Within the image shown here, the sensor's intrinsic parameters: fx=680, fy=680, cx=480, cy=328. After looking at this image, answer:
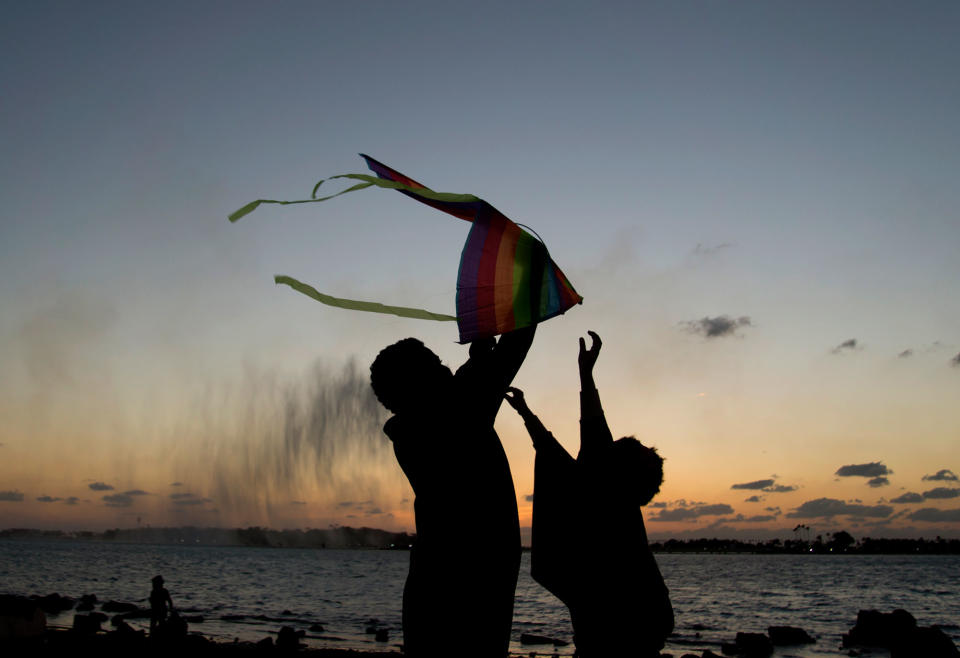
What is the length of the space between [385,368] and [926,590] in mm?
97513

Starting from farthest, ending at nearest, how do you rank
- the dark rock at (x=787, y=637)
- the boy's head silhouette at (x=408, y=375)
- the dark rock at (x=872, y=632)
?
the dark rock at (x=787, y=637)
the dark rock at (x=872, y=632)
the boy's head silhouette at (x=408, y=375)

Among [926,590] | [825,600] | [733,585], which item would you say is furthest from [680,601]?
[926,590]

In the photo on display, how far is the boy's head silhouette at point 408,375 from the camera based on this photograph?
7.64 ft

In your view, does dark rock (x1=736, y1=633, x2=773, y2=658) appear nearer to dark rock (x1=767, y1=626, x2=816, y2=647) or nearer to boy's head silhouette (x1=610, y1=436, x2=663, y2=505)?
dark rock (x1=767, y1=626, x2=816, y2=647)

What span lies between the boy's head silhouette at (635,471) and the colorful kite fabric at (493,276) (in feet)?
2.39

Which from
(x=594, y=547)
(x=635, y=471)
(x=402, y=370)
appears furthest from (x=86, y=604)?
(x=402, y=370)

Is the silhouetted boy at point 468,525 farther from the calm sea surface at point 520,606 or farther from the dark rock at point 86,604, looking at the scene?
the dark rock at point 86,604

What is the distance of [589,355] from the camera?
3031mm

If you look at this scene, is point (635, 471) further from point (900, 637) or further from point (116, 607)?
point (116, 607)

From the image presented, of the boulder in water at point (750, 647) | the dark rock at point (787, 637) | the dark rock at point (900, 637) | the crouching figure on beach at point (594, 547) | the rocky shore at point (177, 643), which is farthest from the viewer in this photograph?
the dark rock at point (787, 637)

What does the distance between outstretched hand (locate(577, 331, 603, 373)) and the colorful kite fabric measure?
0.43 metres

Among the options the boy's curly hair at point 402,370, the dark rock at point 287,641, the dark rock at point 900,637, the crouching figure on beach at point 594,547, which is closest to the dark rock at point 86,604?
the dark rock at point 287,641

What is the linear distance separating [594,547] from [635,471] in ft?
1.21

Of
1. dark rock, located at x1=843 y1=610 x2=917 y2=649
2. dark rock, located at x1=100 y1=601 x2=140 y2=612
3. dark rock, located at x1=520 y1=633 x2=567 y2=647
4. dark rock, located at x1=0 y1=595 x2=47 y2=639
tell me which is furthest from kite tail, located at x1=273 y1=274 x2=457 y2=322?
dark rock, located at x1=100 y1=601 x2=140 y2=612
